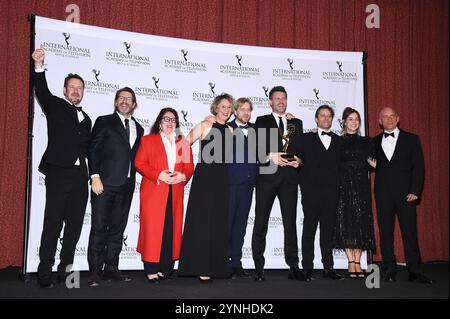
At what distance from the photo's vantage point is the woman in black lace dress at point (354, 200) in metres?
4.10

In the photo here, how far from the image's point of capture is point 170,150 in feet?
12.8

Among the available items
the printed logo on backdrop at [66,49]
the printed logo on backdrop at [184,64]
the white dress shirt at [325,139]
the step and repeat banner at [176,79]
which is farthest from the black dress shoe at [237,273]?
the printed logo on backdrop at [66,49]

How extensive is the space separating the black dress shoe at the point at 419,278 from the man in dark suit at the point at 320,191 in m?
0.67

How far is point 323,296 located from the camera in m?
3.26

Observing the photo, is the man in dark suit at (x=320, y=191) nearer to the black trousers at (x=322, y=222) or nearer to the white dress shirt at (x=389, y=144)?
the black trousers at (x=322, y=222)

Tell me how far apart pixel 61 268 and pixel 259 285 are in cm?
167

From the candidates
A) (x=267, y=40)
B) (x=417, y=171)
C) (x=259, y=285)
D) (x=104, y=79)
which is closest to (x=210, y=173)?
(x=259, y=285)

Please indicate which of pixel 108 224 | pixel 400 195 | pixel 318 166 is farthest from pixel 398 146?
pixel 108 224

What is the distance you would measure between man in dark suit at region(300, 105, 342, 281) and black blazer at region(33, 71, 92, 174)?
2070mm

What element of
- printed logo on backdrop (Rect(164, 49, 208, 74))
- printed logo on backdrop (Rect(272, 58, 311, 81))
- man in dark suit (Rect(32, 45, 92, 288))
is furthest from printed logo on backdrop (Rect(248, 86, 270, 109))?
man in dark suit (Rect(32, 45, 92, 288))

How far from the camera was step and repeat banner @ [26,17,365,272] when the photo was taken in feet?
13.8

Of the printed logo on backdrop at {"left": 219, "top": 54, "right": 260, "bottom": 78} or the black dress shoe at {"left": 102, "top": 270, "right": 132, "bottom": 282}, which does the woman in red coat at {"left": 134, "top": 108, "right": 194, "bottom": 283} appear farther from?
the printed logo on backdrop at {"left": 219, "top": 54, "right": 260, "bottom": 78}

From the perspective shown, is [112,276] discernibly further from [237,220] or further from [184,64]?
[184,64]

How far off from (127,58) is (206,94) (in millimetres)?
941
